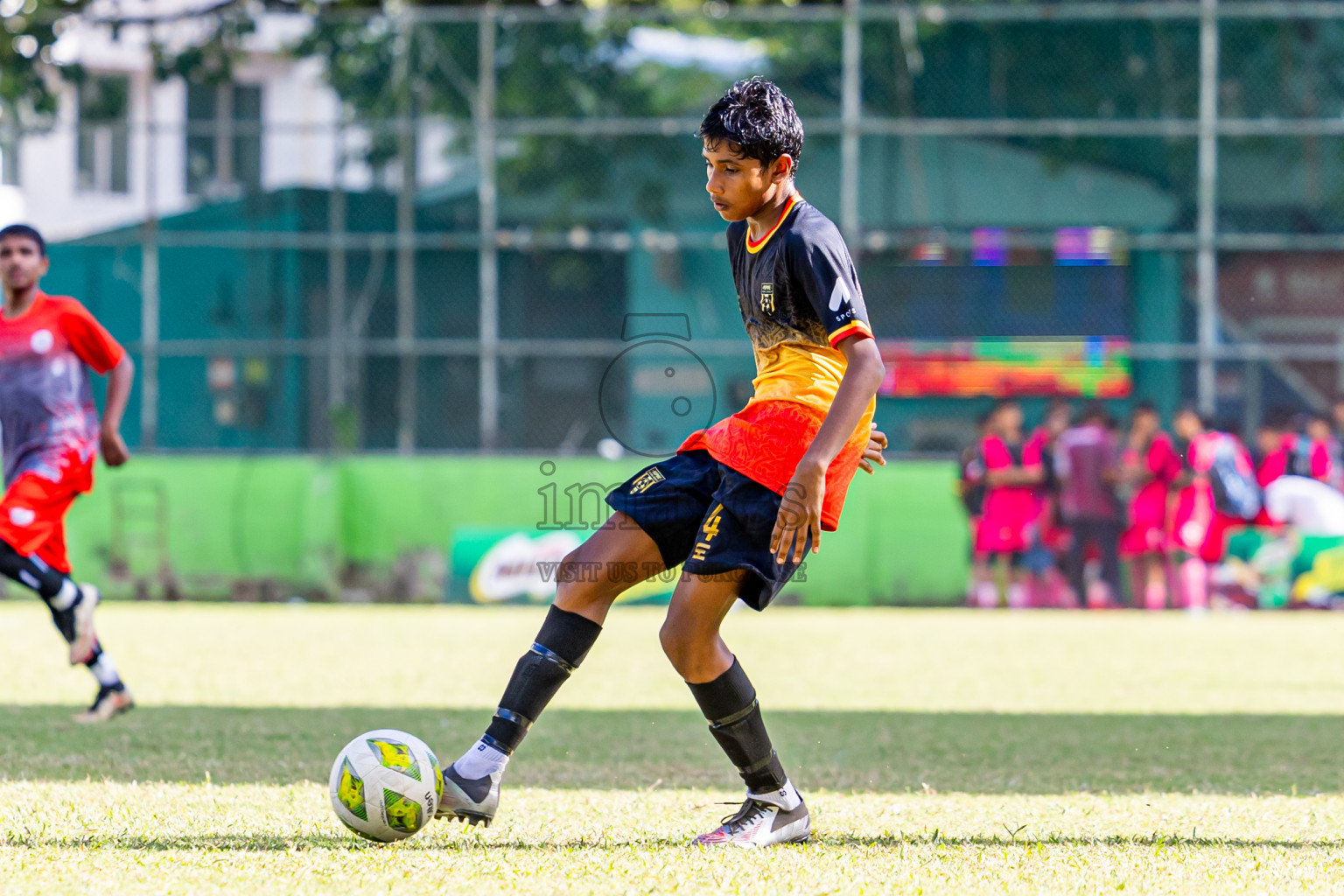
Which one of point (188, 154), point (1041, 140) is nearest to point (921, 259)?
point (1041, 140)

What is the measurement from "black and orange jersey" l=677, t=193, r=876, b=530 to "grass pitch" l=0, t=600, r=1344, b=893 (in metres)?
0.96

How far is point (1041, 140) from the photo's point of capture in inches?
643

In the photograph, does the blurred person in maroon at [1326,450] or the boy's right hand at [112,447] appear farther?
the blurred person in maroon at [1326,450]

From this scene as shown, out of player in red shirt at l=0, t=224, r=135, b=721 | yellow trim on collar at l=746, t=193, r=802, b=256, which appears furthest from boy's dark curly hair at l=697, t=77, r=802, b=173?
player in red shirt at l=0, t=224, r=135, b=721

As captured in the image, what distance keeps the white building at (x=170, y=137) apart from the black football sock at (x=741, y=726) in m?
12.2

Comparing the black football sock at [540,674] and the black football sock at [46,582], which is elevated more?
the black football sock at [540,674]

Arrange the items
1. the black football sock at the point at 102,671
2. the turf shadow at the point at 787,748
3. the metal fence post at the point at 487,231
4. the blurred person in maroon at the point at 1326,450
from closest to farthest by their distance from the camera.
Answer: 1. the turf shadow at the point at 787,748
2. the black football sock at the point at 102,671
3. the blurred person in maroon at the point at 1326,450
4. the metal fence post at the point at 487,231

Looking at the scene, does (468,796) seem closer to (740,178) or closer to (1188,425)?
(740,178)

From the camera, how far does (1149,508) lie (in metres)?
14.5

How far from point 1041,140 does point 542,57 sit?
477 centimetres

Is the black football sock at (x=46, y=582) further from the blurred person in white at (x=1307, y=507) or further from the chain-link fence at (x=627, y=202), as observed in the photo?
the blurred person in white at (x=1307, y=507)

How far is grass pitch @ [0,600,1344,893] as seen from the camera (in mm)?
3934

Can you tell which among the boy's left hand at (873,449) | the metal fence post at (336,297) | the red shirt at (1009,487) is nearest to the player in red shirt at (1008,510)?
the red shirt at (1009,487)

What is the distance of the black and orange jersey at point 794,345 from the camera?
4082mm
